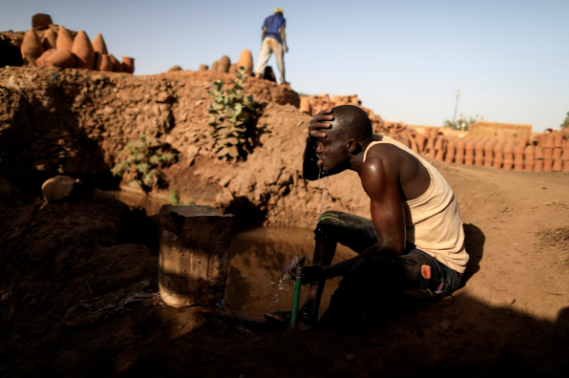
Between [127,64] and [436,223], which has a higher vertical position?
[127,64]

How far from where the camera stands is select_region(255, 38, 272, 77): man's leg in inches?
345

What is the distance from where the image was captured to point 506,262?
2301 millimetres

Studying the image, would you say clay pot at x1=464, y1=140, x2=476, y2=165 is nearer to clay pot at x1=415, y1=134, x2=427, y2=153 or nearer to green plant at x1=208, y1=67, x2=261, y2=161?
clay pot at x1=415, y1=134, x2=427, y2=153

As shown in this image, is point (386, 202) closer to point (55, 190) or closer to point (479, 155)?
point (55, 190)

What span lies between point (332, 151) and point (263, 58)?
25.0 feet

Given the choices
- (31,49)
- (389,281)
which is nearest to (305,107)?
(31,49)

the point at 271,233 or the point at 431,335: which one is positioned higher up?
the point at 431,335

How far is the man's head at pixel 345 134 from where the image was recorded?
1940 mm

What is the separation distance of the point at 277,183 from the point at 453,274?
3.64m

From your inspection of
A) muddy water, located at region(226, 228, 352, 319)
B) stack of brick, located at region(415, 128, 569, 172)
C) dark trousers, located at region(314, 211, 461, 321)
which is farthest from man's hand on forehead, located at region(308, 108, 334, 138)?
stack of brick, located at region(415, 128, 569, 172)

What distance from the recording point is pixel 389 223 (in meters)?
1.76

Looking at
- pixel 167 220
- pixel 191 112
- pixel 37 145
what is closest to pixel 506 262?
pixel 167 220

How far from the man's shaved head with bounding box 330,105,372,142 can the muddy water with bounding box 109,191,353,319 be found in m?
1.67

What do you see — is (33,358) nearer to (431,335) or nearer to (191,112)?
(431,335)
